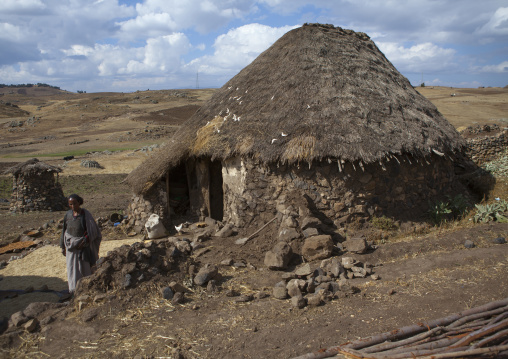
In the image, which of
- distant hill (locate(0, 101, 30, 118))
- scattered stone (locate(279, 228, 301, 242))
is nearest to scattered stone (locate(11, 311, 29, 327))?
scattered stone (locate(279, 228, 301, 242))

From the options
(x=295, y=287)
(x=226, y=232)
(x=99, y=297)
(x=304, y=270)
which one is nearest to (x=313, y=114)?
(x=226, y=232)

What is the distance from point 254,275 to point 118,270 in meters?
2.10

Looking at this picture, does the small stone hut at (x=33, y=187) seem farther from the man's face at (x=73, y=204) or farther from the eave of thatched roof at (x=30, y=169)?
the man's face at (x=73, y=204)

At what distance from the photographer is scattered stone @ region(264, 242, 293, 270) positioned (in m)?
6.29

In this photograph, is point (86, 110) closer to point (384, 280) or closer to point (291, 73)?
point (291, 73)

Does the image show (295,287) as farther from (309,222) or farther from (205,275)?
(309,222)

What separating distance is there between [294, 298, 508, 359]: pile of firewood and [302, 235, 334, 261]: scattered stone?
2.59 m

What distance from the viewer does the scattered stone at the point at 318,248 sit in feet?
21.6

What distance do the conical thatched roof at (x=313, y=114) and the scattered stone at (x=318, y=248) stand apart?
1497mm

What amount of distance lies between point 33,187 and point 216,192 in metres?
7.27

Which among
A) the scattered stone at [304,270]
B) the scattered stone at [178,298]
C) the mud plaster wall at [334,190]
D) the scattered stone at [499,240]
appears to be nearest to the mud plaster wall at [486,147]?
the mud plaster wall at [334,190]

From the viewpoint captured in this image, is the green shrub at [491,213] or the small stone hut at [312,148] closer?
the small stone hut at [312,148]

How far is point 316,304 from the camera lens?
16.1ft

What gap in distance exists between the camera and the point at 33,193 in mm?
13141
